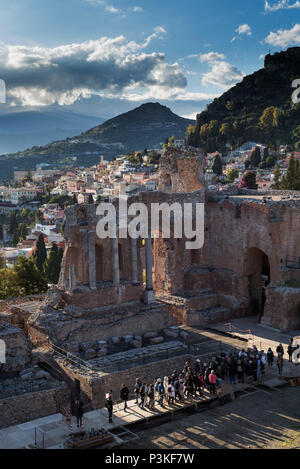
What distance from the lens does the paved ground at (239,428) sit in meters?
17.6

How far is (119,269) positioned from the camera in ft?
94.7

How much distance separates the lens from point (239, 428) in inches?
734

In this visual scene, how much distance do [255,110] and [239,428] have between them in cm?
10498

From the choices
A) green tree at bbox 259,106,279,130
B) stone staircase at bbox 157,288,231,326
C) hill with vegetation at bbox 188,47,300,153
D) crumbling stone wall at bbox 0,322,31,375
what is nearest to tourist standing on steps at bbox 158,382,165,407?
crumbling stone wall at bbox 0,322,31,375

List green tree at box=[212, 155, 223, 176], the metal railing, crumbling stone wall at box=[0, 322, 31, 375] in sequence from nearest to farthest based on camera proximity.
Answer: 1. crumbling stone wall at box=[0, 322, 31, 375]
2. the metal railing
3. green tree at box=[212, 155, 223, 176]

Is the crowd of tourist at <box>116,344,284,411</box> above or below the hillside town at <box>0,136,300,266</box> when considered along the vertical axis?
below

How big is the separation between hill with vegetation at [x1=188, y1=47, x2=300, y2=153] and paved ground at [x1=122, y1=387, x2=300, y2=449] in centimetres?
9257

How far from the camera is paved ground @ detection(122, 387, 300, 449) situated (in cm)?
1758

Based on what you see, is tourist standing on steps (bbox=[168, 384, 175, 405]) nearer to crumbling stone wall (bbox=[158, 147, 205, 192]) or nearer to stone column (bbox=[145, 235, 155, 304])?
stone column (bbox=[145, 235, 155, 304])

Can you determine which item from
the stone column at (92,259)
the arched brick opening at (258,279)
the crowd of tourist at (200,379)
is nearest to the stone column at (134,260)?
the stone column at (92,259)

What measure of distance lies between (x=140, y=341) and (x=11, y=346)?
19.6 feet

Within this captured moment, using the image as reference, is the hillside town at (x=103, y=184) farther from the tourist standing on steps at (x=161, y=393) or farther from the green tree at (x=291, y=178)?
the tourist standing on steps at (x=161, y=393)

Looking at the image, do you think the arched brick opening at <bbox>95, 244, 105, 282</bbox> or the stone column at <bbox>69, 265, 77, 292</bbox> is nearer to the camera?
the stone column at <bbox>69, 265, 77, 292</bbox>

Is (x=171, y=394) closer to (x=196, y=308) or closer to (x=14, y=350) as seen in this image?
(x=14, y=350)
